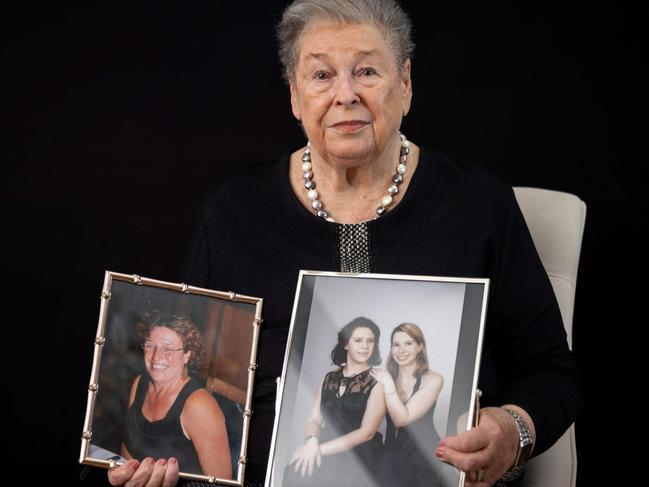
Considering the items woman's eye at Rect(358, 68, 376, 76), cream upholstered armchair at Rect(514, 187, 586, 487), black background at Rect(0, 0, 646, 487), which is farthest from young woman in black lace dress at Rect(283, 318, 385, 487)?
black background at Rect(0, 0, 646, 487)

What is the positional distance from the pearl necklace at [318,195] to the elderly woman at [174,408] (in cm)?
37

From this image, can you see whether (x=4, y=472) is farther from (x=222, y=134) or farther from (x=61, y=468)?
(x=222, y=134)

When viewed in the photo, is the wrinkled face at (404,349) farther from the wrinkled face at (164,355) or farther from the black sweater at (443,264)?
the wrinkled face at (164,355)

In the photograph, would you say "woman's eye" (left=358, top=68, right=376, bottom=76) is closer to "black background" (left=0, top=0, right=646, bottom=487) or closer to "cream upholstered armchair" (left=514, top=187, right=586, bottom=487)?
"cream upholstered armchair" (left=514, top=187, right=586, bottom=487)

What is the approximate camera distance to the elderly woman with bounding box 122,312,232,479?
64.1 inches

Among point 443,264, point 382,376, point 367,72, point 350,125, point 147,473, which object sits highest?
point 367,72

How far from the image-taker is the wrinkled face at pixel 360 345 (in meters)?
1.52

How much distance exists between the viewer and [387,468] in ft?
4.74

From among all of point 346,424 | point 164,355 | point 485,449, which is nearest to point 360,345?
point 346,424

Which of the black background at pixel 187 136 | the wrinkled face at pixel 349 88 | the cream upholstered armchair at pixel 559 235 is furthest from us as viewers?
the black background at pixel 187 136

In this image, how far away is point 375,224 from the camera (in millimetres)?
1795

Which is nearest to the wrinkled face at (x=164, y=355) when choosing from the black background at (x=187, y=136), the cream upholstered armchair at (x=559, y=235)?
the cream upholstered armchair at (x=559, y=235)

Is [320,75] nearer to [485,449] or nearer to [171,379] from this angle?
[171,379]

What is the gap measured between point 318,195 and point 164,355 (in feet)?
1.49
